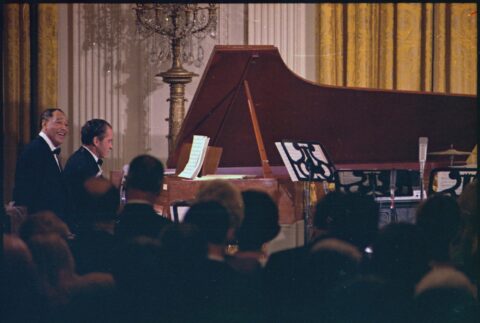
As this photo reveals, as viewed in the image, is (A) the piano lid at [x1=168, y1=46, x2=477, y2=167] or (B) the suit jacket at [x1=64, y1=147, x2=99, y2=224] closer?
(B) the suit jacket at [x1=64, y1=147, x2=99, y2=224]

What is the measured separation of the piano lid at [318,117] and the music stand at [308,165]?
25.2 inches

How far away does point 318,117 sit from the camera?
5809mm

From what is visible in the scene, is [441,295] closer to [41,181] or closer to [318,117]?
[41,181]

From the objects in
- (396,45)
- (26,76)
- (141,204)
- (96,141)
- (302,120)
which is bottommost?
(141,204)

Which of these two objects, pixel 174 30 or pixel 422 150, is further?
pixel 174 30

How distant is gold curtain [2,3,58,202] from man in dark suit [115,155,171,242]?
3.97m

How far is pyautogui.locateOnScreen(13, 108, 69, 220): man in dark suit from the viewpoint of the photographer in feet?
13.8

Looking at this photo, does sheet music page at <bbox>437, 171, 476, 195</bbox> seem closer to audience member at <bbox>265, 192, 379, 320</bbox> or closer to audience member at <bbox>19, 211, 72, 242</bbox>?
audience member at <bbox>265, 192, 379, 320</bbox>

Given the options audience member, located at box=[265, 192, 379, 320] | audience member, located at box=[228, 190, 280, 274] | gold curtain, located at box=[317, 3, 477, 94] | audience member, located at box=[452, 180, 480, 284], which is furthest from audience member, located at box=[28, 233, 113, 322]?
gold curtain, located at box=[317, 3, 477, 94]

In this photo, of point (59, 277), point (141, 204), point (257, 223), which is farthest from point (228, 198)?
point (59, 277)

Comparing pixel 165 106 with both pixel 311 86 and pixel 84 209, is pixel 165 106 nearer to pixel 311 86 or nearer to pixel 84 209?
pixel 311 86

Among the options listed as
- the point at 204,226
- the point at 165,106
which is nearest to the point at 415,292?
the point at 204,226

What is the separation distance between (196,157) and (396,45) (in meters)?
3.39

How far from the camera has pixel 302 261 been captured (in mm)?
3109
